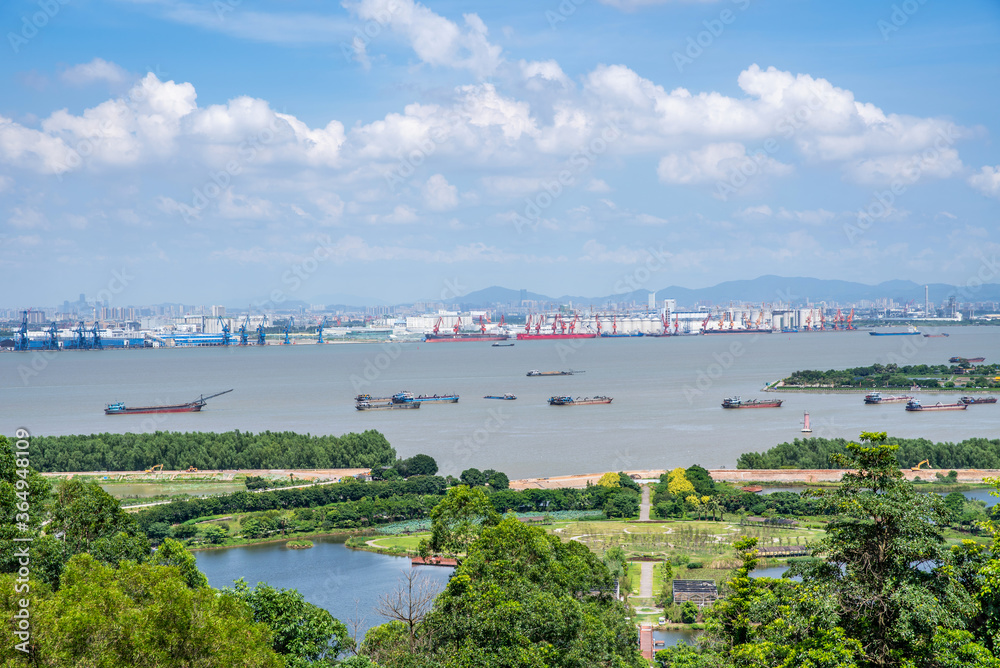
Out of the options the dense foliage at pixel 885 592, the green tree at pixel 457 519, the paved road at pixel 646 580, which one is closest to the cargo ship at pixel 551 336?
the paved road at pixel 646 580

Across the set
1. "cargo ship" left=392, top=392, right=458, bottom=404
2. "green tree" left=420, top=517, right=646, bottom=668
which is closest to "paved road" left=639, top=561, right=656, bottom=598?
"green tree" left=420, top=517, right=646, bottom=668

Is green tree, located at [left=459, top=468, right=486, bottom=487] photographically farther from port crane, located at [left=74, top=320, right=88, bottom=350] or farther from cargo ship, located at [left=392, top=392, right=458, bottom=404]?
port crane, located at [left=74, top=320, right=88, bottom=350]

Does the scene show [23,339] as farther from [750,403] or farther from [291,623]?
[291,623]

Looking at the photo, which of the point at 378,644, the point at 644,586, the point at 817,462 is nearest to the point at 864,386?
the point at 817,462

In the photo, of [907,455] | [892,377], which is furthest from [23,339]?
[907,455]

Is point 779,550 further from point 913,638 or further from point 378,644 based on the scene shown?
point 913,638

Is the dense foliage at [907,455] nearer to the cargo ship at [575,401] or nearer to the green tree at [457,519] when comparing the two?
the cargo ship at [575,401]
